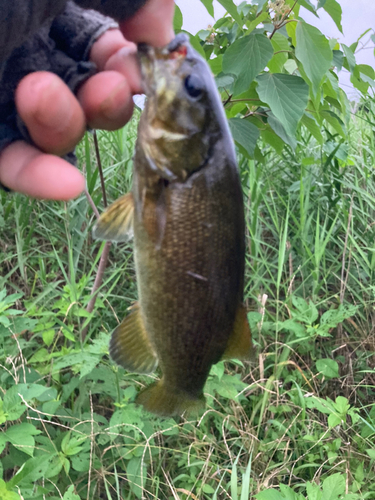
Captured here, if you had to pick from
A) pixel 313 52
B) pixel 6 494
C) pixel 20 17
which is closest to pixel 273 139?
pixel 313 52

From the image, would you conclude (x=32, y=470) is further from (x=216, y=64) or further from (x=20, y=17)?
(x=216, y=64)

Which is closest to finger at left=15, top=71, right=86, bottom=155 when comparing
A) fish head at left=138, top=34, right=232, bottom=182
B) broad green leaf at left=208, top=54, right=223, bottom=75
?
fish head at left=138, top=34, right=232, bottom=182

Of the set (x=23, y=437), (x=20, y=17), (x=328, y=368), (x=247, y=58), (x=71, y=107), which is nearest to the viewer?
(x=20, y=17)

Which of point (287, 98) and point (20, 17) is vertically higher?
point (20, 17)

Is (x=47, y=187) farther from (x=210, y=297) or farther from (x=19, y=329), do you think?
(x=19, y=329)

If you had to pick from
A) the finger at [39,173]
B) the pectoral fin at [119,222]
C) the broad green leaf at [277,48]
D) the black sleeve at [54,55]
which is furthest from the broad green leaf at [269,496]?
the broad green leaf at [277,48]

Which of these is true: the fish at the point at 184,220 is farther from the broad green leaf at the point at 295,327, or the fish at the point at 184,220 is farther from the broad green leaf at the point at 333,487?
the broad green leaf at the point at 295,327
